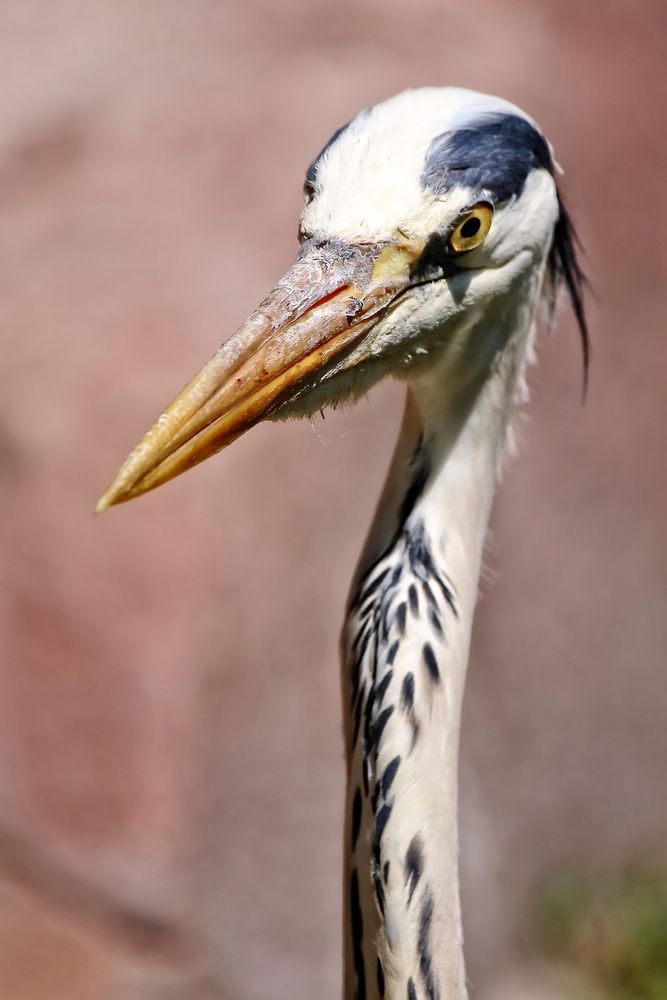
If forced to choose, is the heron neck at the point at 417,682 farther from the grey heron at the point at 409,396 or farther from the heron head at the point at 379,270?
the heron head at the point at 379,270

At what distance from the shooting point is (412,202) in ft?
4.61

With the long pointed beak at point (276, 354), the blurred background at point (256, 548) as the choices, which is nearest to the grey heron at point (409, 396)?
the long pointed beak at point (276, 354)

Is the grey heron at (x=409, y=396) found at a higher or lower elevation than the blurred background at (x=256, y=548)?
lower

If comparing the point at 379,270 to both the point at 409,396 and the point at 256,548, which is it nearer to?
the point at 409,396

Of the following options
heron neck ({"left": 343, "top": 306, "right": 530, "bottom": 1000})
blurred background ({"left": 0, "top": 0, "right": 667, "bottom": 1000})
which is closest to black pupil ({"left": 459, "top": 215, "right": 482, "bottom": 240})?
heron neck ({"left": 343, "top": 306, "right": 530, "bottom": 1000})

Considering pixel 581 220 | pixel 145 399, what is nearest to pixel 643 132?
pixel 581 220

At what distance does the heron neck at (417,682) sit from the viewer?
149 cm

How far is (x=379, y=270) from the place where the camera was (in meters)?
1.42

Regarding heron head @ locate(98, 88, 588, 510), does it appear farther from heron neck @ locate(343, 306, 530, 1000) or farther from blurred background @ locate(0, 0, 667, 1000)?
blurred background @ locate(0, 0, 667, 1000)

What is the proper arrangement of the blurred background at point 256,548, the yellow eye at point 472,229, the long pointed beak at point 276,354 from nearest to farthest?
the long pointed beak at point 276,354
the yellow eye at point 472,229
the blurred background at point 256,548

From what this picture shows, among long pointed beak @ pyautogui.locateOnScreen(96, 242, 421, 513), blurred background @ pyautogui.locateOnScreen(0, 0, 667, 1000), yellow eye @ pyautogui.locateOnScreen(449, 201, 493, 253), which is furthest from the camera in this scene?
blurred background @ pyautogui.locateOnScreen(0, 0, 667, 1000)

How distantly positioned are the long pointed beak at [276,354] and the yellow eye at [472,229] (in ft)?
0.18

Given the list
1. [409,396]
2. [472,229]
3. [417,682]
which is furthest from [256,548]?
[472,229]

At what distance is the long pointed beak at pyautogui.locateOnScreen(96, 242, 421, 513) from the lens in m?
1.32
